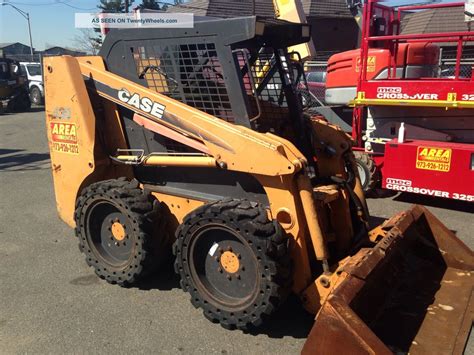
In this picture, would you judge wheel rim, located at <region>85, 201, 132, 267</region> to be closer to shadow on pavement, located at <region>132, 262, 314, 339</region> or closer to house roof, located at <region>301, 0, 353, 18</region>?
shadow on pavement, located at <region>132, 262, 314, 339</region>

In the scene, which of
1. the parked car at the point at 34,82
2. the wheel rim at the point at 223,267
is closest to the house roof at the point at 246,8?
the parked car at the point at 34,82

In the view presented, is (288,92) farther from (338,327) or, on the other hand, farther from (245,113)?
(338,327)

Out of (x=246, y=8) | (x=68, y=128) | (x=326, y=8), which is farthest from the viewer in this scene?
(x=326, y=8)

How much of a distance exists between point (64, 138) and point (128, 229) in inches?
44.3

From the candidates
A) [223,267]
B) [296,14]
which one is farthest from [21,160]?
[223,267]

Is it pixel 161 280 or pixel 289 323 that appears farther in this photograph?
pixel 161 280

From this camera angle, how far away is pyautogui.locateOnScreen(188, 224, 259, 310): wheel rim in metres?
3.40

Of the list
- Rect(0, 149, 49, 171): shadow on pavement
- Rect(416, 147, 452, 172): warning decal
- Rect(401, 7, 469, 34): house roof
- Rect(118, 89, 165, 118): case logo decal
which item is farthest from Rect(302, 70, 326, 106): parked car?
Rect(401, 7, 469, 34): house roof

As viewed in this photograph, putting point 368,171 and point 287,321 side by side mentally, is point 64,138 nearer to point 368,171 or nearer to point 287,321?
point 287,321

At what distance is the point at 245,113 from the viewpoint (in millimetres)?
3568

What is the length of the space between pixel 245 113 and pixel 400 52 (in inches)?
163

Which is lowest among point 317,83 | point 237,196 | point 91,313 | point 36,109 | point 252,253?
point 36,109

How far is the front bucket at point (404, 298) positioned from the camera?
2.71 meters

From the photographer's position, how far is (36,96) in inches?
987
